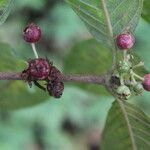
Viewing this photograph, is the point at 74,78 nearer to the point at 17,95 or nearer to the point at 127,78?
the point at 127,78

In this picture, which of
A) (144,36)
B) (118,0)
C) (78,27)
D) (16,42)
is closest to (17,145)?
(16,42)

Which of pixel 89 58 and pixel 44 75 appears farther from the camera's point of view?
pixel 89 58

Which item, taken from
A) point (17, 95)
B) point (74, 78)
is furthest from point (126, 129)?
point (17, 95)

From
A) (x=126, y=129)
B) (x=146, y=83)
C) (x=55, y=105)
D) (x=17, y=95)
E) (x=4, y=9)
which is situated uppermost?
(x=4, y=9)

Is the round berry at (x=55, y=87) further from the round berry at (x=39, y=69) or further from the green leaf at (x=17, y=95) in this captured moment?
the green leaf at (x=17, y=95)

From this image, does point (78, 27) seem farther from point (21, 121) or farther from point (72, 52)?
point (72, 52)
